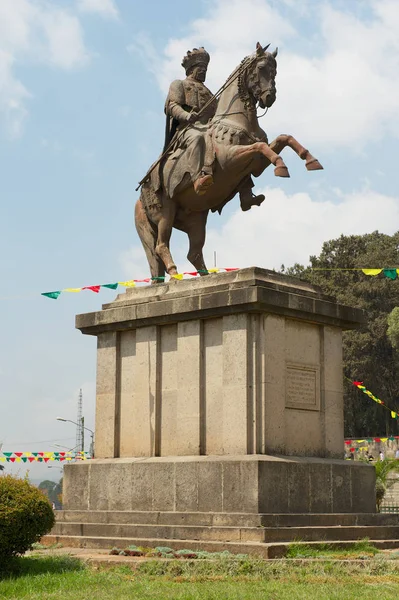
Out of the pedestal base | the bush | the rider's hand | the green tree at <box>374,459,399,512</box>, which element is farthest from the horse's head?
the green tree at <box>374,459,399,512</box>

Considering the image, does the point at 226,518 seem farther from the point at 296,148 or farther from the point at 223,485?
the point at 296,148

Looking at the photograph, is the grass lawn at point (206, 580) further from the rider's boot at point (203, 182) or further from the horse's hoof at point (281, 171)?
the rider's boot at point (203, 182)

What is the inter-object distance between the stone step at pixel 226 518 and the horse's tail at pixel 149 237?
4.56 metres

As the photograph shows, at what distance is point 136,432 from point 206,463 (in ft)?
6.81

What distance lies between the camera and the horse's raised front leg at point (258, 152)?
14492 millimetres

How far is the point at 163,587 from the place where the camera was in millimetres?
9625

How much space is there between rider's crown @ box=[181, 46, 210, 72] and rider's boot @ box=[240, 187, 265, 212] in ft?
8.67

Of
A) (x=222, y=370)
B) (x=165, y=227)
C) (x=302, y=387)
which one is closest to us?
(x=222, y=370)

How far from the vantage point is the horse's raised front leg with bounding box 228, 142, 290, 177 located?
47.5ft

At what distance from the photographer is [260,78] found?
50.0 ft

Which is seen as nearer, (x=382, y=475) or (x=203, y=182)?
(x=203, y=182)

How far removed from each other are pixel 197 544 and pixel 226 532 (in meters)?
0.43

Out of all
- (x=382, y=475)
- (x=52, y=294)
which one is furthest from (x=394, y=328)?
(x=52, y=294)

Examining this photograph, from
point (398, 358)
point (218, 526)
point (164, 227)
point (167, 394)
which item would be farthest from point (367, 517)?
Answer: point (398, 358)
